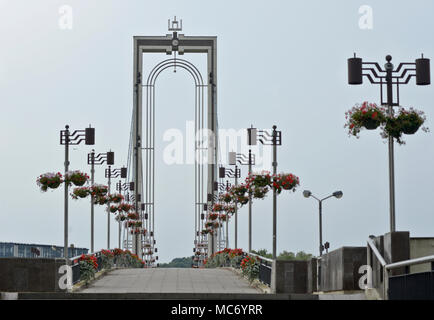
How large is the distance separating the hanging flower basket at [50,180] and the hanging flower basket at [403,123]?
1716cm

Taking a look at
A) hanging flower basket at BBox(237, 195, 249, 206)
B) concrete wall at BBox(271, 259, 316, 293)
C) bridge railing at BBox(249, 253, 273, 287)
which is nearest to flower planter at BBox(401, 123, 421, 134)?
concrete wall at BBox(271, 259, 316, 293)

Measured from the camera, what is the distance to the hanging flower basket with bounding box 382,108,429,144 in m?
20.8

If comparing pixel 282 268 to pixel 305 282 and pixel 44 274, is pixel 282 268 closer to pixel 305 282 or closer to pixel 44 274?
pixel 305 282

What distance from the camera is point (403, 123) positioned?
20891mm

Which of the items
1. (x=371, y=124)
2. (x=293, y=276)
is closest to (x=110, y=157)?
(x=293, y=276)

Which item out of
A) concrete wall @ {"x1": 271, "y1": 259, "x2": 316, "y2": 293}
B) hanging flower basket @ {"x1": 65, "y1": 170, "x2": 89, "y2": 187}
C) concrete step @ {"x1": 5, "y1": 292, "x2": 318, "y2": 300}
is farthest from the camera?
hanging flower basket @ {"x1": 65, "y1": 170, "x2": 89, "y2": 187}

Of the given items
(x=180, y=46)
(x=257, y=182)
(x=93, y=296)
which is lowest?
(x=93, y=296)

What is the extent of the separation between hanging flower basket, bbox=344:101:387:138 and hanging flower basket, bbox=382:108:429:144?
0.72 ft

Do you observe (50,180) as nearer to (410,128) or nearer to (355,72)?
(355,72)

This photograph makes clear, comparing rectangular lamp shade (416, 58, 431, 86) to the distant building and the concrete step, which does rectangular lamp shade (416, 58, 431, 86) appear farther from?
the distant building

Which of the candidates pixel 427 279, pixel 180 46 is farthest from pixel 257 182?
pixel 180 46

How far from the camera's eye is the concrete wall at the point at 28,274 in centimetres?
2570
